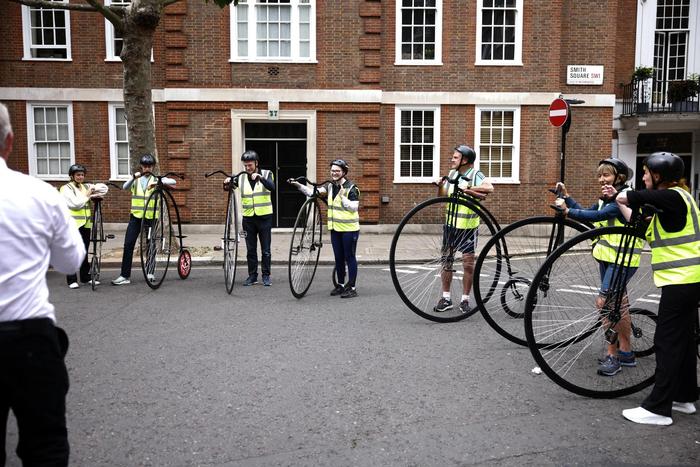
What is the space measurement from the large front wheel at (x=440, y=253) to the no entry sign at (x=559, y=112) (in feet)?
23.2

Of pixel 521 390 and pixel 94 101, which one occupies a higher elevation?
pixel 94 101

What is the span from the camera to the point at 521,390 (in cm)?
504

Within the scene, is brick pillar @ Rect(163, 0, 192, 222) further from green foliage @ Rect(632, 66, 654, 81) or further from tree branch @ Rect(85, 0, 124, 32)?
green foliage @ Rect(632, 66, 654, 81)

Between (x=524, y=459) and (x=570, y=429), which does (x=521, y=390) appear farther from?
(x=524, y=459)

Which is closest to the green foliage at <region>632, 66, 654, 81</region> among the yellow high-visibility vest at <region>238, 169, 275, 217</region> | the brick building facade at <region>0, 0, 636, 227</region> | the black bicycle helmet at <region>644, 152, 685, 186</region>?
the brick building facade at <region>0, 0, 636, 227</region>

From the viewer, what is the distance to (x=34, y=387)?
255cm

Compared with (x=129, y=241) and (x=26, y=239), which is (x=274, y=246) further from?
(x=26, y=239)

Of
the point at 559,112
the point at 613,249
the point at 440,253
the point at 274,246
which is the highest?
the point at 559,112

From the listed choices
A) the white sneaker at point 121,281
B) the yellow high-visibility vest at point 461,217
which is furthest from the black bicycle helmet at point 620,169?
the white sneaker at point 121,281

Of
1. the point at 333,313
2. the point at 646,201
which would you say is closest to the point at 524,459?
the point at 646,201

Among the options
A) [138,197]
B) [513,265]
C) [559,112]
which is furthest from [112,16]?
[513,265]

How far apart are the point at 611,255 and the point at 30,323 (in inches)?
159

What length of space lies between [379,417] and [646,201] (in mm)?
2299

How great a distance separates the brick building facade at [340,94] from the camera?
56.0ft
